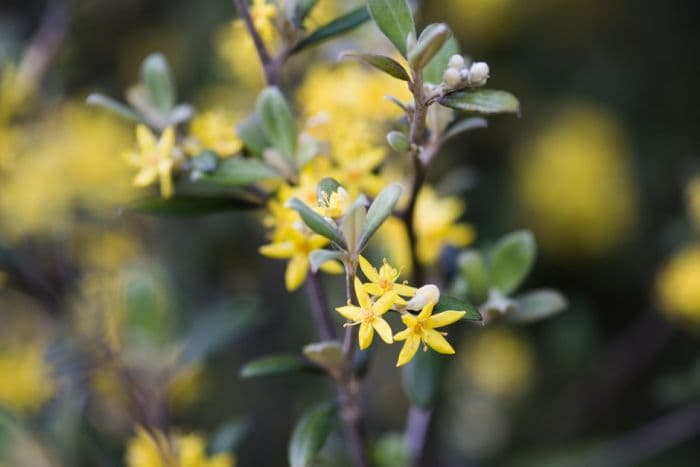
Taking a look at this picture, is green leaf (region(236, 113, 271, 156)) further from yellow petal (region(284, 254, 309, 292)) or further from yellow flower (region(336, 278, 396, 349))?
yellow flower (region(336, 278, 396, 349))

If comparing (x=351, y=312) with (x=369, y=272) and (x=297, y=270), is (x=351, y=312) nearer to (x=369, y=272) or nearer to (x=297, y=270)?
(x=369, y=272)

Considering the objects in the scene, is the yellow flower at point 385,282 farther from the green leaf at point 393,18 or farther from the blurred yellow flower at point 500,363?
the blurred yellow flower at point 500,363

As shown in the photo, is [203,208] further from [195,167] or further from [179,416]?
[179,416]

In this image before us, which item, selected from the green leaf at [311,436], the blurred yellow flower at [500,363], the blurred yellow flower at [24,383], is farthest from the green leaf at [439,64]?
the blurred yellow flower at [500,363]

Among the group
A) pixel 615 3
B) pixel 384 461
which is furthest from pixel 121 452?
pixel 615 3

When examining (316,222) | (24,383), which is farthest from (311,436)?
(24,383)

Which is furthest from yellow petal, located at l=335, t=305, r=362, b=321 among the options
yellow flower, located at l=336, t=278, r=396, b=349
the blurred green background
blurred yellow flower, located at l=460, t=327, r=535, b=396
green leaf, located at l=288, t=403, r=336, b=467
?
blurred yellow flower, located at l=460, t=327, r=535, b=396
